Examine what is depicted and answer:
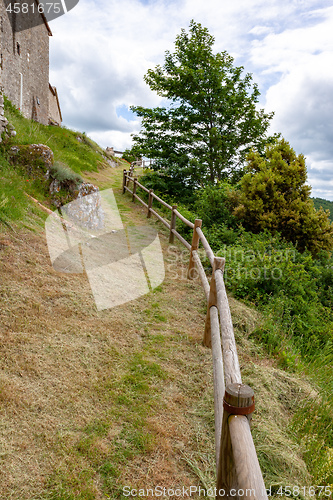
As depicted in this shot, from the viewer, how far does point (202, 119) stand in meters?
11.7

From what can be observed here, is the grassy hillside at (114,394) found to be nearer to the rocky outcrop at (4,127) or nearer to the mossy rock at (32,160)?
the mossy rock at (32,160)

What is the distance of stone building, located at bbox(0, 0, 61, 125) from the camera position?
1071 cm

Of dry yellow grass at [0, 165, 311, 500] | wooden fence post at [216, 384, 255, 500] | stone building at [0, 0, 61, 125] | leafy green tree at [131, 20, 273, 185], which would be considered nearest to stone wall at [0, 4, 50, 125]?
stone building at [0, 0, 61, 125]

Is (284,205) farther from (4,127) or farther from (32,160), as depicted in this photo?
(4,127)

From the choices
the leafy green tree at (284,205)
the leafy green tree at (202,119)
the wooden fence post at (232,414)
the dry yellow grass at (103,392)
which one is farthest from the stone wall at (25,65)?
the wooden fence post at (232,414)

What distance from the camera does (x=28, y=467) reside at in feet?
6.79

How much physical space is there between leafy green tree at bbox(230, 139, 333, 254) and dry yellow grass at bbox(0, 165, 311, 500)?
3934mm

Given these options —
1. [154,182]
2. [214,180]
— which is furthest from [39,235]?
[214,180]

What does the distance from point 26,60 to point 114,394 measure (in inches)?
594

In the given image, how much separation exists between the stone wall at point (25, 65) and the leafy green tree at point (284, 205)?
29.6 ft

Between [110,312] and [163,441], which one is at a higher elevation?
[110,312]

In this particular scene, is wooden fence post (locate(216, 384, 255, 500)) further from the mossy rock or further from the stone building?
the stone building

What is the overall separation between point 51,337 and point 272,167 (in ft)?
23.2

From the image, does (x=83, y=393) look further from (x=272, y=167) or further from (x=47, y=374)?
(x=272, y=167)
